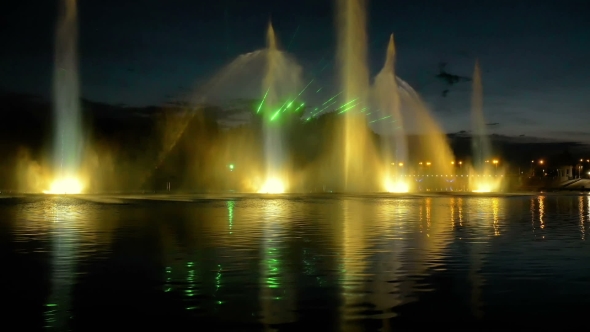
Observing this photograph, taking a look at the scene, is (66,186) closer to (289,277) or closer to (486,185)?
(486,185)

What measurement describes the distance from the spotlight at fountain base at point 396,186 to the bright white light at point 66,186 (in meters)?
31.0

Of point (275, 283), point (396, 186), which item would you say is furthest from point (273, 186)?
point (275, 283)

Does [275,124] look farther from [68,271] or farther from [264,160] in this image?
[68,271]

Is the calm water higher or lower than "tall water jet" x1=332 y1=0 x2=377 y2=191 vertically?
lower

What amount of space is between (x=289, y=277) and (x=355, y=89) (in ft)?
170

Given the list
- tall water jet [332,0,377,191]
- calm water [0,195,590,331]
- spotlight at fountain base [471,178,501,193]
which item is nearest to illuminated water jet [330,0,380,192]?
tall water jet [332,0,377,191]

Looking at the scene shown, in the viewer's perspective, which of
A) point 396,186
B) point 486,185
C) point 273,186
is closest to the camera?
point 273,186

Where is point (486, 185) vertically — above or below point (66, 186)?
Answer: above

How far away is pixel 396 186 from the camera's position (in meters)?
78.5

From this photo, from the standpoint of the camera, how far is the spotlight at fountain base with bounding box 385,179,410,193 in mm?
76562

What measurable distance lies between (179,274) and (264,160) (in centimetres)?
7031

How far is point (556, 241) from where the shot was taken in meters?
20.3

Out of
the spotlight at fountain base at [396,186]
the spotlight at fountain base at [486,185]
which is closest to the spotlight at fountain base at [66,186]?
the spotlight at fountain base at [396,186]

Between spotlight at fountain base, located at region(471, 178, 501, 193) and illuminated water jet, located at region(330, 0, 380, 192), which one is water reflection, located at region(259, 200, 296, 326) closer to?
illuminated water jet, located at region(330, 0, 380, 192)
